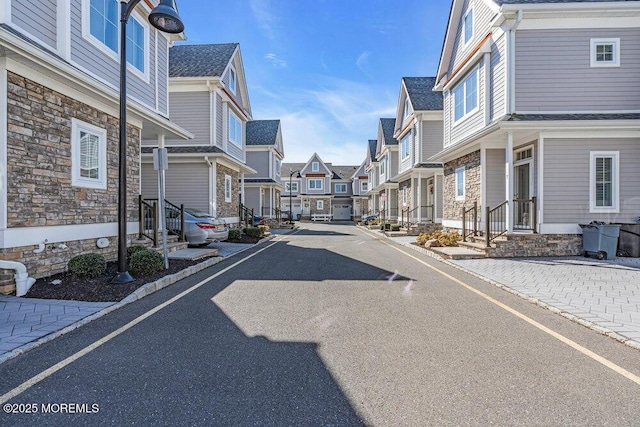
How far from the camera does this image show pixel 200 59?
17.7 m

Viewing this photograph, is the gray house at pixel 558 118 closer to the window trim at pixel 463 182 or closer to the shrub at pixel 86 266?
the window trim at pixel 463 182

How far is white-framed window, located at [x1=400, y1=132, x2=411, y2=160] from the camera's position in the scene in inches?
917

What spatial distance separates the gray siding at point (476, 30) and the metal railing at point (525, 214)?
6239 mm

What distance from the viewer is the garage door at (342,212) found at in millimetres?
54344

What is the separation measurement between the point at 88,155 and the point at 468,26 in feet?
47.3

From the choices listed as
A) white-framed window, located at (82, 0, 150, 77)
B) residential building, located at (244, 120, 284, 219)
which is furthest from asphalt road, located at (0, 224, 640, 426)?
residential building, located at (244, 120, 284, 219)

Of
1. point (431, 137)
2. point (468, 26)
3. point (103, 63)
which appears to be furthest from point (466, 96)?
point (103, 63)

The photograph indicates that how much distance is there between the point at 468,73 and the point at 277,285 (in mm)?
11969

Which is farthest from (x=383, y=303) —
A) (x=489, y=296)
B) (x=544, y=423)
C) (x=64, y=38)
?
(x=64, y=38)

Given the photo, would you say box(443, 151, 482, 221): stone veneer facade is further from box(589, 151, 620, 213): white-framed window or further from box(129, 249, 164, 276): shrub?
box(129, 249, 164, 276): shrub

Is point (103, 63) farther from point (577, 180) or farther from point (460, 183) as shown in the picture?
point (577, 180)

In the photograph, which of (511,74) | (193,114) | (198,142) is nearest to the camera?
(511,74)

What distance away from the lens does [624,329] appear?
4414mm

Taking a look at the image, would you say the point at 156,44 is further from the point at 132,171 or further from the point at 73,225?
the point at 73,225
